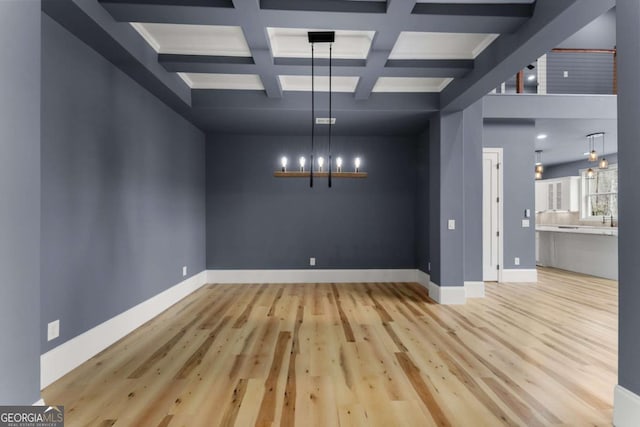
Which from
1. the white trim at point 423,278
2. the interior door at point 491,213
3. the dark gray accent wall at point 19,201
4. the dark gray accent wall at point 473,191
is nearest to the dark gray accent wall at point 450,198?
the dark gray accent wall at point 473,191

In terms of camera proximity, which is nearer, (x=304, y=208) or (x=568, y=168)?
(x=304, y=208)

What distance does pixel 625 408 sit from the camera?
186cm

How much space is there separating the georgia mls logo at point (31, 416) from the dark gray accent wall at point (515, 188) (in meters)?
6.47

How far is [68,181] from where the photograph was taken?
2.64 meters

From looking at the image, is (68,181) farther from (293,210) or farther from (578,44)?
(578,44)

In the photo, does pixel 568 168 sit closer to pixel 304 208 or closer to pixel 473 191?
pixel 473 191

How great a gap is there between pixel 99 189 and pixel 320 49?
8.52ft

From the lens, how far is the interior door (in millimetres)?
6020

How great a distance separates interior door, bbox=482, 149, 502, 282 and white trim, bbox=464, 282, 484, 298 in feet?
3.89

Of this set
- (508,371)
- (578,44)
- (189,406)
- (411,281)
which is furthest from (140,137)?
(578,44)

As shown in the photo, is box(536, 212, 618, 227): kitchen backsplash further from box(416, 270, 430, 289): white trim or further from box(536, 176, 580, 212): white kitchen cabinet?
box(416, 270, 430, 289): white trim

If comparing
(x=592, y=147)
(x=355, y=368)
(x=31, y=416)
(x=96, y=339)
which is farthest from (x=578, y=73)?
(x=31, y=416)

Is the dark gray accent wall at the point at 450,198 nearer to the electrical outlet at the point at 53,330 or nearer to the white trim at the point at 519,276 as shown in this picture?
the white trim at the point at 519,276

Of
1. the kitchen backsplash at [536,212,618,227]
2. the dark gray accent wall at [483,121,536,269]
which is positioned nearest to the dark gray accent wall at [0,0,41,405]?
the dark gray accent wall at [483,121,536,269]
